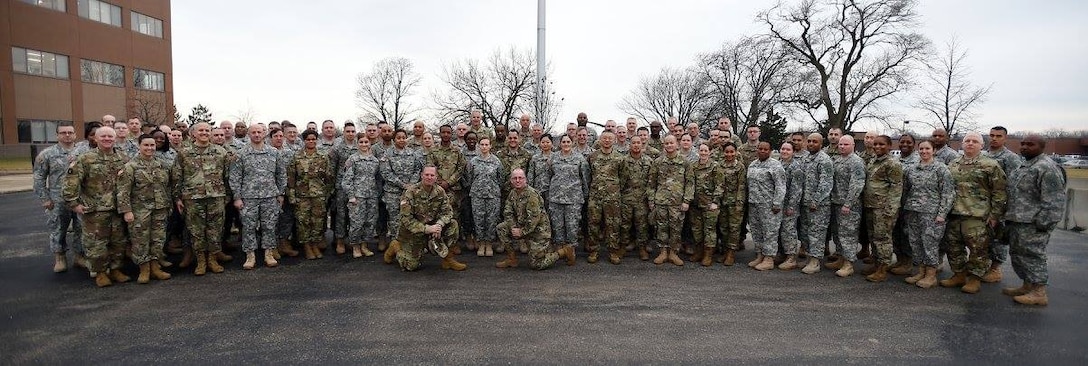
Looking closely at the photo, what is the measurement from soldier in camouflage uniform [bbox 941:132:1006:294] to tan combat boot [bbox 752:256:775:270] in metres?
1.96

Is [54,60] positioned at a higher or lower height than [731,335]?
higher

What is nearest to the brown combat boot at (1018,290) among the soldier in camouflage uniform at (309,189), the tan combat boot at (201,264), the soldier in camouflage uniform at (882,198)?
the soldier in camouflage uniform at (882,198)

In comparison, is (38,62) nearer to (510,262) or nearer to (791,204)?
(510,262)

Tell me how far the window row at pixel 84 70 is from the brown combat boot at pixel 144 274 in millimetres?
32143

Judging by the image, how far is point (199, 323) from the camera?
486 centimetres

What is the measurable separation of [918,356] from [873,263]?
3.32 meters

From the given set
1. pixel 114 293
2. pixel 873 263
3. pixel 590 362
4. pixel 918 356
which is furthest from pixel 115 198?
pixel 873 263

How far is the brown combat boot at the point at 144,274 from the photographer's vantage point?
20.2 feet

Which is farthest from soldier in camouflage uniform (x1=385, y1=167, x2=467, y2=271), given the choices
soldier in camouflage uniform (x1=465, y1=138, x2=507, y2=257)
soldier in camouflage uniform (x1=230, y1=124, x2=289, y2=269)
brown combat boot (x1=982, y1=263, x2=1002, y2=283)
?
brown combat boot (x1=982, y1=263, x2=1002, y2=283)

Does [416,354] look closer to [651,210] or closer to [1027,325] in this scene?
[651,210]

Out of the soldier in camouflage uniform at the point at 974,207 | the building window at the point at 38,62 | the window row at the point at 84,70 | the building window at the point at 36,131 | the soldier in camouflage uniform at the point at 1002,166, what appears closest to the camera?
the soldier in camouflage uniform at the point at 974,207

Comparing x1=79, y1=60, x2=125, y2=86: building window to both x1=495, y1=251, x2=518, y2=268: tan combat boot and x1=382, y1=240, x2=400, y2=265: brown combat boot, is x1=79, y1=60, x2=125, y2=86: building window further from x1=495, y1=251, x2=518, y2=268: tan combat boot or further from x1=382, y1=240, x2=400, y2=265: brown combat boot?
x1=495, y1=251, x2=518, y2=268: tan combat boot

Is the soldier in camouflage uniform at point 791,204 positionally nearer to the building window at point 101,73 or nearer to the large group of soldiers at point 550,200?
the large group of soldiers at point 550,200

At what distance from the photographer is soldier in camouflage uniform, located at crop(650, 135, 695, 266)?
281 inches
